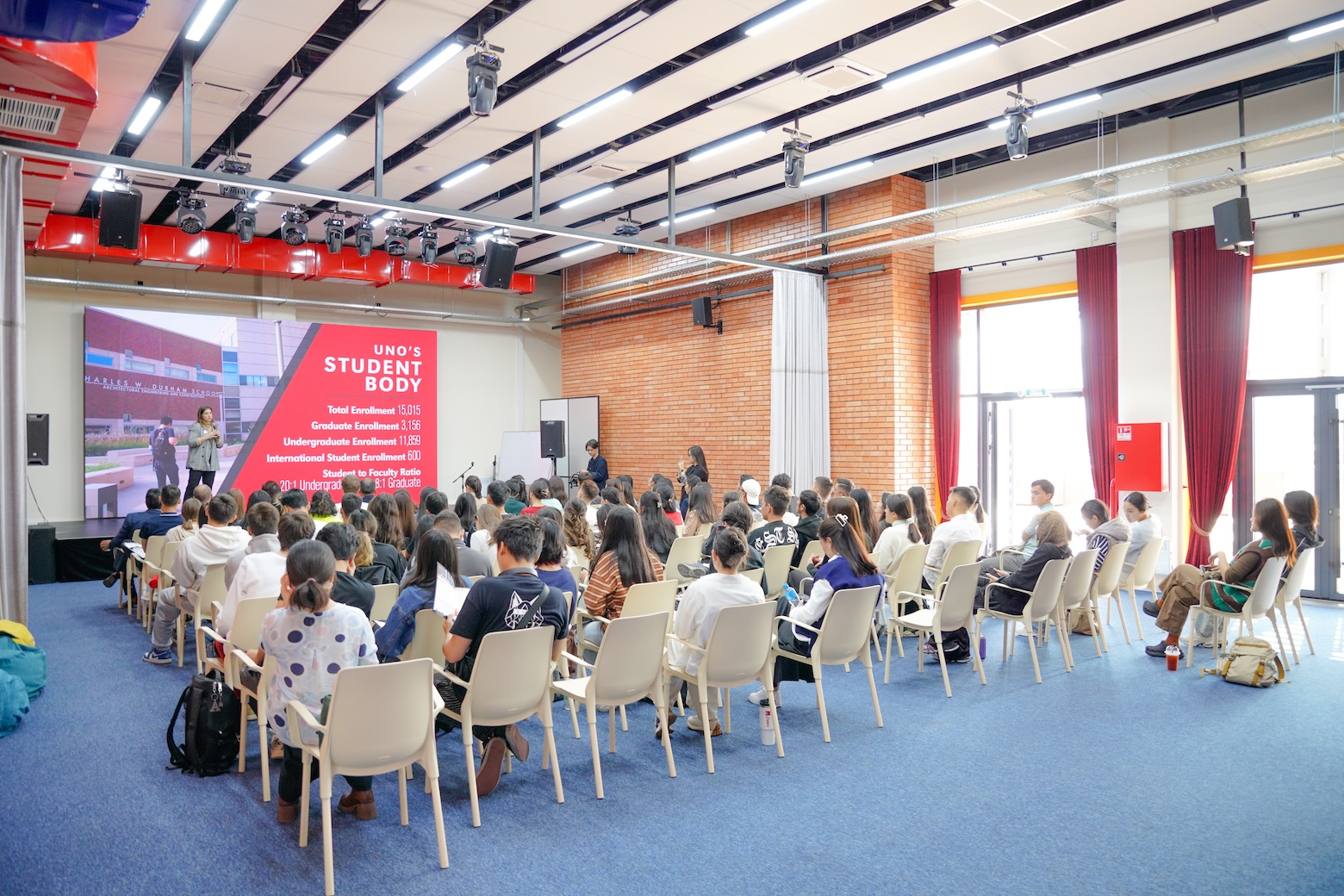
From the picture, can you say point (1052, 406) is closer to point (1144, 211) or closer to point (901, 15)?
point (1144, 211)

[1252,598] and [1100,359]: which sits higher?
[1100,359]

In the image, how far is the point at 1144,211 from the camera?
27.5ft

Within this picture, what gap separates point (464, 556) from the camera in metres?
4.77

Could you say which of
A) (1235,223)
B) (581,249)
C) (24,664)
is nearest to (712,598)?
(24,664)

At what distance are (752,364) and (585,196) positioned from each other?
322cm

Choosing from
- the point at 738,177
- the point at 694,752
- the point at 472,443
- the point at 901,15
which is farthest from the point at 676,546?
the point at 472,443

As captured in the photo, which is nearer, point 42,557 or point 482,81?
point 482,81

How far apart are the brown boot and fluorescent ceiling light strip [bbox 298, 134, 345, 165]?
6.71 m

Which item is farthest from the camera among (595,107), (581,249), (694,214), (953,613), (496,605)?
(581,249)

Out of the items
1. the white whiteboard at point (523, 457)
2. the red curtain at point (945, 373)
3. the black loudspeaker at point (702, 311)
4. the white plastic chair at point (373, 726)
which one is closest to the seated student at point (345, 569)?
the white plastic chair at point (373, 726)

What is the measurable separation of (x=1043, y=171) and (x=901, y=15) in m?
4.01

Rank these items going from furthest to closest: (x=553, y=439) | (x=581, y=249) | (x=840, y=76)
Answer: (x=553, y=439), (x=581, y=249), (x=840, y=76)

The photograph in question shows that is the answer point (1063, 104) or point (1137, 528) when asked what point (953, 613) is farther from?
point (1063, 104)

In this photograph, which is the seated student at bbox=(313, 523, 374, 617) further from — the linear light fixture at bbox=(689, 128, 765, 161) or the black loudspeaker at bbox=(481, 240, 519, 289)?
the black loudspeaker at bbox=(481, 240, 519, 289)
